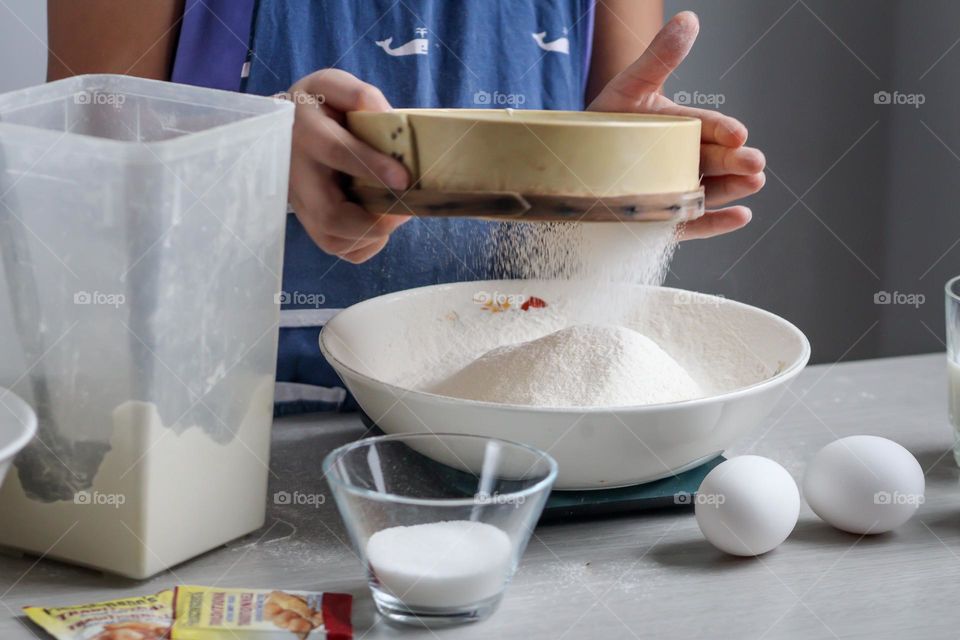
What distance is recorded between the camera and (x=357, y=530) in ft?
2.39

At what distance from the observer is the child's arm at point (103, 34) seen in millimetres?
1104

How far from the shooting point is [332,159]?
0.86m

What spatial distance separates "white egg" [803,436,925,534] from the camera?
2.75 feet

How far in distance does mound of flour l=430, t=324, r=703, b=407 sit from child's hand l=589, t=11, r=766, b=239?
0.63ft

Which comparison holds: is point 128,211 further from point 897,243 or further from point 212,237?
point 897,243

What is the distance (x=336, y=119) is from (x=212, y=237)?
0.19m

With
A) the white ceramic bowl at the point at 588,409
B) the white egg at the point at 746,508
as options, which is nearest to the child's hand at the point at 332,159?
the white ceramic bowl at the point at 588,409
